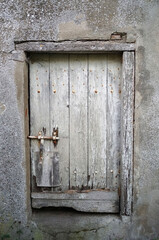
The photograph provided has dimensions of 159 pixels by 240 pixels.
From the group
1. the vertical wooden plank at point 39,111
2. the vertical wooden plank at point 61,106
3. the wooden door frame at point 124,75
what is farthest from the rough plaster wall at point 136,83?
the vertical wooden plank at point 61,106

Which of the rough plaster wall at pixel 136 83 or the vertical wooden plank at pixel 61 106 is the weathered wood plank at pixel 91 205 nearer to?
the rough plaster wall at pixel 136 83

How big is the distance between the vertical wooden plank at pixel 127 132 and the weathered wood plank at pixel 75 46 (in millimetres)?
81

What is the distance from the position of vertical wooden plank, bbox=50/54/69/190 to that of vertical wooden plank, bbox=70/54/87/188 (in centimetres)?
5

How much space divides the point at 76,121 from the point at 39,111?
0.39 m

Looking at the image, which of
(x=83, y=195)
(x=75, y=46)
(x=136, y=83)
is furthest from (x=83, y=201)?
(x=75, y=46)

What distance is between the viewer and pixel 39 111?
2.34 meters

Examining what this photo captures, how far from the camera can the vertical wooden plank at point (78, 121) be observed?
230cm

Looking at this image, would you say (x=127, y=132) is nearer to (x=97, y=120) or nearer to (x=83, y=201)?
(x=97, y=120)

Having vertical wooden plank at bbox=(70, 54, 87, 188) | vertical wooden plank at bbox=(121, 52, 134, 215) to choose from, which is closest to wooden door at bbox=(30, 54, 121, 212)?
vertical wooden plank at bbox=(70, 54, 87, 188)

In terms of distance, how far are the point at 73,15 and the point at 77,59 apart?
1.33 ft

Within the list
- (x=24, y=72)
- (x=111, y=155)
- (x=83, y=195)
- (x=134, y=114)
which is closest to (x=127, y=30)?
(x=134, y=114)

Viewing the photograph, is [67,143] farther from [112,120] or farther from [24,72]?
[24,72]

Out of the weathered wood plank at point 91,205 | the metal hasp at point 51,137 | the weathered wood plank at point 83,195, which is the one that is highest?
the metal hasp at point 51,137

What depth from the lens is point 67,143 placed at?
7.73 feet
